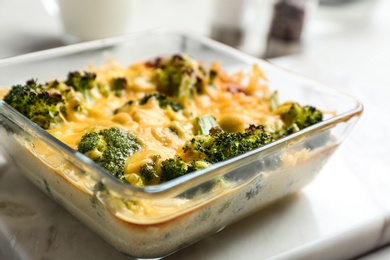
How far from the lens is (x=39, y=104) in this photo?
172 cm

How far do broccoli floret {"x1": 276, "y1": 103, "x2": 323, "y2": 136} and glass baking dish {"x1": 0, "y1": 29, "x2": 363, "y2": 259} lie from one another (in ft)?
0.39

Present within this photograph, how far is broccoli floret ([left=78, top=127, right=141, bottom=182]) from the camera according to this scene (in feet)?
5.02

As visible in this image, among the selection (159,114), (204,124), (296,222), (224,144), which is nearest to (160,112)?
(159,114)

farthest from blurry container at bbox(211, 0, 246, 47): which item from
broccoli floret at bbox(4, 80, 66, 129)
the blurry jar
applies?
broccoli floret at bbox(4, 80, 66, 129)

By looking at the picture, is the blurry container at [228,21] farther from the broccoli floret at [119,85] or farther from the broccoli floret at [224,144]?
the broccoli floret at [224,144]

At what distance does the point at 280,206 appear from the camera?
1787 mm

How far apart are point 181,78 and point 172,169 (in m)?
0.58

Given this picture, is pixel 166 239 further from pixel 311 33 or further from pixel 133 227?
pixel 311 33

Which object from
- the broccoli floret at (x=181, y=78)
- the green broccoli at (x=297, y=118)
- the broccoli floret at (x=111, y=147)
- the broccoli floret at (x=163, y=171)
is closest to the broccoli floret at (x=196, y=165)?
the broccoli floret at (x=163, y=171)

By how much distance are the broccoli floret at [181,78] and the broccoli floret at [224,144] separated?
0.35m

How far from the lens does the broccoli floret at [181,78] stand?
2.00m

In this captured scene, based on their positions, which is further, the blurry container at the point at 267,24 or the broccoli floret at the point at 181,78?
the blurry container at the point at 267,24

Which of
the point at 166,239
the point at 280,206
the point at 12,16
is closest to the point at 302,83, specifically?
the point at 280,206

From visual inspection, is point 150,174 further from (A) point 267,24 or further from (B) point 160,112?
(A) point 267,24
